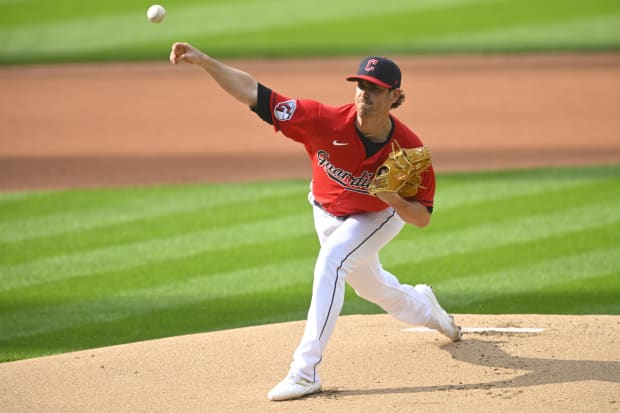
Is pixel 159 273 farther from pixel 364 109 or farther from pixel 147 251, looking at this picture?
pixel 364 109

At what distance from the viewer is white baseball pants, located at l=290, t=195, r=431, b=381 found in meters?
5.26

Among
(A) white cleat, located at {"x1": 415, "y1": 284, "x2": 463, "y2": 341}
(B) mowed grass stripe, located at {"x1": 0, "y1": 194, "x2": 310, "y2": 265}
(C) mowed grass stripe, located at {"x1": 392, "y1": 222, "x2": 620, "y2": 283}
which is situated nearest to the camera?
(A) white cleat, located at {"x1": 415, "y1": 284, "x2": 463, "y2": 341}

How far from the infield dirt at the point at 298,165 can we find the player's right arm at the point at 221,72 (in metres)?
1.59

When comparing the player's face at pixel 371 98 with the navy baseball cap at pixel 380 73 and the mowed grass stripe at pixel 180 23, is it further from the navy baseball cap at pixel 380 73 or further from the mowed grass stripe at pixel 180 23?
the mowed grass stripe at pixel 180 23

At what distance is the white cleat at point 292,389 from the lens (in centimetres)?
515

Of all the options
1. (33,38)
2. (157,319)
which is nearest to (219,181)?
(157,319)

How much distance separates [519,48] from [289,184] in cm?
953

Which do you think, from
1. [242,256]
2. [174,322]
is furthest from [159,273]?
[174,322]

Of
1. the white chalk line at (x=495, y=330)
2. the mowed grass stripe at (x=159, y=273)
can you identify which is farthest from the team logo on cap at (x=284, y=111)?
the mowed grass stripe at (x=159, y=273)

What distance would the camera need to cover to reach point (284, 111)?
5367 mm

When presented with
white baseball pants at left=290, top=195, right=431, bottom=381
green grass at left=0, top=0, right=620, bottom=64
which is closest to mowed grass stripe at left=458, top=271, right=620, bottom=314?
white baseball pants at left=290, top=195, right=431, bottom=381

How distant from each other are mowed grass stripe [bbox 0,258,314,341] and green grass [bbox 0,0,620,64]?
38.6 feet

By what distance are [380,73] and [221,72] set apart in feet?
2.73

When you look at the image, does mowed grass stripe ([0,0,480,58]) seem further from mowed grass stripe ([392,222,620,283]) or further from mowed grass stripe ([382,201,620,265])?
mowed grass stripe ([392,222,620,283])
